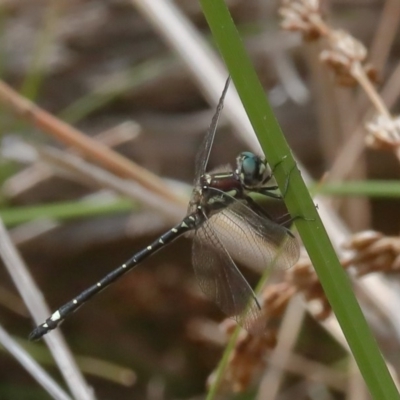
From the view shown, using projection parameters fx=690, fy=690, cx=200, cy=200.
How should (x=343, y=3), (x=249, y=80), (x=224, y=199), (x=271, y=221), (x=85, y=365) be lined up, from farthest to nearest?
(x=343, y=3) → (x=85, y=365) → (x=224, y=199) → (x=271, y=221) → (x=249, y=80)

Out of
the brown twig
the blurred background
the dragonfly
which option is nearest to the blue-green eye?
the dragonfly

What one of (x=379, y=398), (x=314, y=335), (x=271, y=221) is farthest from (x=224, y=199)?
(x=314, y=335)

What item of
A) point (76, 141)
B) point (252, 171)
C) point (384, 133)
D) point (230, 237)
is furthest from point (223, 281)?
point (76, 141)

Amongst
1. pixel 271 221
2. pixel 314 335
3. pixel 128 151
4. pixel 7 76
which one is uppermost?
pixel 7 76

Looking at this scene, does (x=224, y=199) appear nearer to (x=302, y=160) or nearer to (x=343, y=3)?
(x=302, y=160)

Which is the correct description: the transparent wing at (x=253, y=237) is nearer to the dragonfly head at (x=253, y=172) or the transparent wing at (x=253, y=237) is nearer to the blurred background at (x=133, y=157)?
the dragonfly head at (x=253, y=172)

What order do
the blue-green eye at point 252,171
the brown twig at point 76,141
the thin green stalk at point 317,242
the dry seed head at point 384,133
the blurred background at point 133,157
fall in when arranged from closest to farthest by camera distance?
1. the thin green stalk at point 317,242
2. the dry seed head at point 384,133
3. the blue-green eye at point 252,171
4. the brown twig at point 76,141
5. the blurred background at point 133,157

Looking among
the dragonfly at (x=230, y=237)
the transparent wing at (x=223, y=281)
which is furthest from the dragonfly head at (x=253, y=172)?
the transparent wing at (x=223, y=281)

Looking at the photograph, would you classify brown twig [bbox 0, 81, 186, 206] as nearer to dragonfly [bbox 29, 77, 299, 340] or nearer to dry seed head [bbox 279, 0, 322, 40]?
dragonfly [bbox 29, 77, 299, 340]
